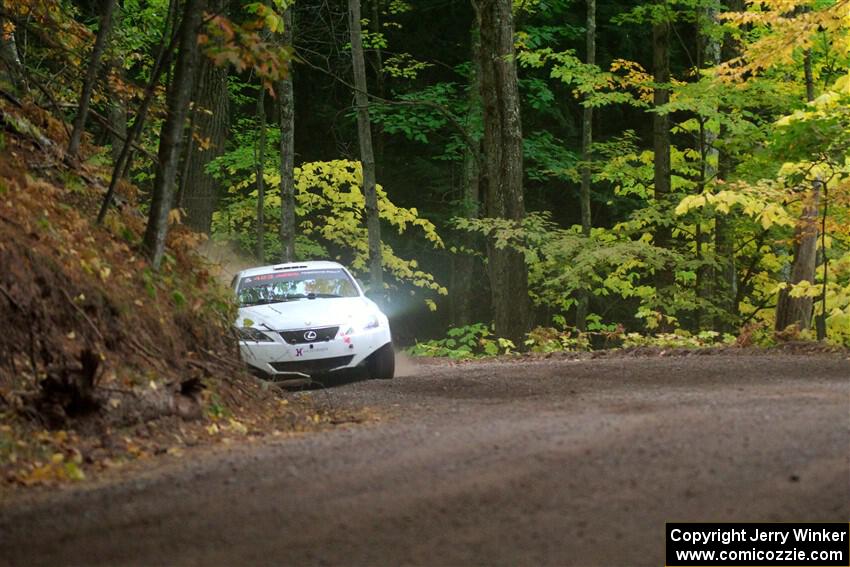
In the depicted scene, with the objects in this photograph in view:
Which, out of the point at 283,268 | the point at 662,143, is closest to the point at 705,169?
the point at 662,143

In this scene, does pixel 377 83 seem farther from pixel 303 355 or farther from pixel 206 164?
pixel 303 355

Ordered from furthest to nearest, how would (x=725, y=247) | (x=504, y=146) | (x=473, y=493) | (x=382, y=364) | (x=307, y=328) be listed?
1. (x=725, y=247)
2. (x=504, y=146)
3. (x=382, y=364)
4. (x=307, y=328)
5. (x=473, y=493)

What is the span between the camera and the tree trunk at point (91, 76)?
12.5m

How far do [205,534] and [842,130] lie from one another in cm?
1187

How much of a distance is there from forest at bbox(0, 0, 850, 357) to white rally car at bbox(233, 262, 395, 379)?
1.52 metres

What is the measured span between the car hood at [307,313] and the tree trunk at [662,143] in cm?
1049

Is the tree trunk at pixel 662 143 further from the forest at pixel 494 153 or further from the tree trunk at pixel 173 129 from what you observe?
the tree trunk at pixel 173 129

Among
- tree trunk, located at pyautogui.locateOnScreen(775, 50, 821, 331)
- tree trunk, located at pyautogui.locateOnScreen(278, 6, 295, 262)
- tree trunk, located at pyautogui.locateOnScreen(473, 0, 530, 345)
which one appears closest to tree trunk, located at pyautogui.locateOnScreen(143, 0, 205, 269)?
tree trunk, located at pyautogui.locateOnScreen(775, 50, 821, 331)

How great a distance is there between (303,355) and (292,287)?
1809 mm

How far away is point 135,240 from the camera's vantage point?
12.8 metres

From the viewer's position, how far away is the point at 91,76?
40.9 ft

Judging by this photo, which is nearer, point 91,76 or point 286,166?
point 91,76

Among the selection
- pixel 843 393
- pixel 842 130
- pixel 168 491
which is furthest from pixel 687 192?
pixel 168 491

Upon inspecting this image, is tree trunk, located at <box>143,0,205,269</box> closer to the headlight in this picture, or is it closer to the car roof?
the headlight
